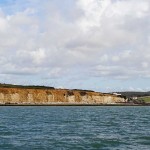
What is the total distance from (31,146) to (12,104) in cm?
14858

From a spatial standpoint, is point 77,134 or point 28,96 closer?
point 77,134

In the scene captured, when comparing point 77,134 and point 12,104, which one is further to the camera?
point 12,104

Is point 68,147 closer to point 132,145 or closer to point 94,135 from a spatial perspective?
point 132,145

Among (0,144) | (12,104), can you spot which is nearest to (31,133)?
(0,144)

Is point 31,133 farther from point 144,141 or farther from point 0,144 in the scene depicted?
point 144,141

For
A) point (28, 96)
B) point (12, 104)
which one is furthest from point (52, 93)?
point (12, 104)

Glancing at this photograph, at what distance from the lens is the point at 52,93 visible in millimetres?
199500

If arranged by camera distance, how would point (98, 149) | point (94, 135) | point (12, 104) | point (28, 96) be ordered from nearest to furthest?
point (98, 149) < point (94, 135) < point (12, 104) < point (28, 96)

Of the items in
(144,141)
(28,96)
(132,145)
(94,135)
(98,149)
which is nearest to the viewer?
(98,149)

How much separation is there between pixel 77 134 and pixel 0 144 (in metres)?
10.1

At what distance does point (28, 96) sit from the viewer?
632ft

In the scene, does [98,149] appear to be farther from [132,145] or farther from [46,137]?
[46,137]

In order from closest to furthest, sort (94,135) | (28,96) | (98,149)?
(98,149), (94,135), (28,96)

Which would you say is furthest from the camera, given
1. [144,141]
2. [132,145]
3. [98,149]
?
[144,141]
